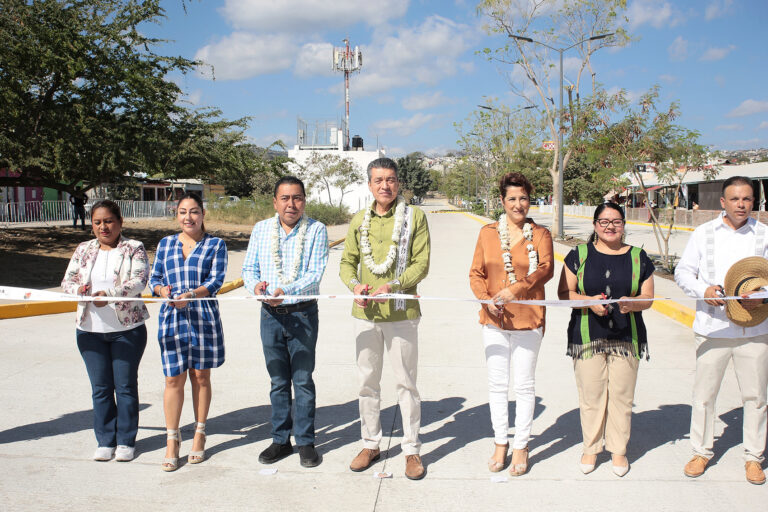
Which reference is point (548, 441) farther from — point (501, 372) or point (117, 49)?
point (117, 49)

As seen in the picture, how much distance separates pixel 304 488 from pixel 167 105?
1825 cm

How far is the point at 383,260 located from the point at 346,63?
77295 millimetres

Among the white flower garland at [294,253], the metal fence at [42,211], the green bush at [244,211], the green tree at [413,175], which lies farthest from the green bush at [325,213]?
the green tree at [413,175]

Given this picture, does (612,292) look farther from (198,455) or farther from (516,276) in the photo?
(198,455)

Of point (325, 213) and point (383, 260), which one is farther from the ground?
point (325, 213)

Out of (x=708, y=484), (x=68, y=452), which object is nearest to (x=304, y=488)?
(x=68, y=452)

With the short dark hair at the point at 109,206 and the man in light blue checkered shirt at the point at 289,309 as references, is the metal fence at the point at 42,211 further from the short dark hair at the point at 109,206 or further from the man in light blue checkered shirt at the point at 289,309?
the man in light blue checkered shirt at the point at 289,309

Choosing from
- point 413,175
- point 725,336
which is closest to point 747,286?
point 725,336

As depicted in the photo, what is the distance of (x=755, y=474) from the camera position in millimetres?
3703

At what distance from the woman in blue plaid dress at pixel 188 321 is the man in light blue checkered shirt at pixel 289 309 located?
0.98 ft

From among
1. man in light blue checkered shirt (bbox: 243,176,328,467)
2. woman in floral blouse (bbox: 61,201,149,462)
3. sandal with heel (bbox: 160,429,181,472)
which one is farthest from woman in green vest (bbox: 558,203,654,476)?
woman in floral blouse (bbox: 61,201,149,462)

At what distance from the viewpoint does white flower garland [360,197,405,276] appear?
391 cm

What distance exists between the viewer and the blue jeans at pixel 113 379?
408 cm

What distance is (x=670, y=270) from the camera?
1362 cm
